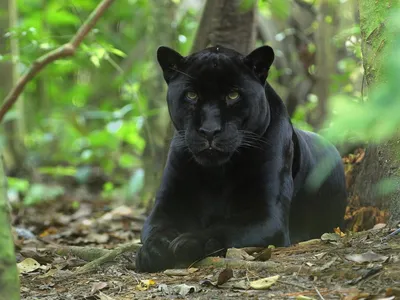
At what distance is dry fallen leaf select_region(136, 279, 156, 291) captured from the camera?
2.58 m

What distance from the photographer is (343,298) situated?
2.03 meters

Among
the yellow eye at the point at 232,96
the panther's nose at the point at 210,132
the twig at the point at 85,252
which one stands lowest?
the twig at the point at 85,252

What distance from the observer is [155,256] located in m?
2.95

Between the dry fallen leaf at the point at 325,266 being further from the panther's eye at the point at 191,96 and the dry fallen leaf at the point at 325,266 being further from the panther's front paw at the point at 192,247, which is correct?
the panther's eye at the point at 191,96

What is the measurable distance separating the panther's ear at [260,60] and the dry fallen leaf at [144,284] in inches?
49.6

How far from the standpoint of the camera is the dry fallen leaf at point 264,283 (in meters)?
2.29

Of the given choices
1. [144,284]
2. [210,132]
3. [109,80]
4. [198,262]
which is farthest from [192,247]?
[109,80]

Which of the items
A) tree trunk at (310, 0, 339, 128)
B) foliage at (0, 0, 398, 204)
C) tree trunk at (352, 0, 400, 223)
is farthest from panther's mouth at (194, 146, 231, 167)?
tree trunk at (310, 0, 339, 128)

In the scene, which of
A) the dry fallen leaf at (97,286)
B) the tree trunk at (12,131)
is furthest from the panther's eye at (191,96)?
the tree trunk at (12,131)

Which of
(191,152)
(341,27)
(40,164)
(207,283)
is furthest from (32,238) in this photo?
(40,164)

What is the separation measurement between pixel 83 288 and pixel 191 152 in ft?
3.04

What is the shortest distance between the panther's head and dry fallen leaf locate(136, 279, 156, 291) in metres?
0.72

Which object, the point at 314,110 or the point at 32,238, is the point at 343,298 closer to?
the point at 32,238

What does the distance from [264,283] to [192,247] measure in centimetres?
62
